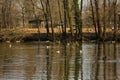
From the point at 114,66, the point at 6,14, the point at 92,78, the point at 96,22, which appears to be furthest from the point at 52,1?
the point at 92,78

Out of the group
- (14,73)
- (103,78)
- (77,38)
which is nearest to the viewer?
(103,78)

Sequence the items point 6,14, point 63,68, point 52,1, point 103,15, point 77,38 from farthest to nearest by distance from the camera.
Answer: point 6,14, point 52,1, point 103,15, point 77,38, point 63,68

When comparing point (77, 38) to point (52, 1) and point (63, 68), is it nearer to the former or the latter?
point (52, 1)

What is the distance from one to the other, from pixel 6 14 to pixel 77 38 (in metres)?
34.3

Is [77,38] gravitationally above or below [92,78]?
below

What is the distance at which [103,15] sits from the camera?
67.1 m

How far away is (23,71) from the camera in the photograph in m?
21.1

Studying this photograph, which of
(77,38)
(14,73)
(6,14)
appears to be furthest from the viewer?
(6,14)

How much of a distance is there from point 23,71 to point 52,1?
180ft

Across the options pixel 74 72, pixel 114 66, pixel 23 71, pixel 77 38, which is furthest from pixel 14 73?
pixel 77 38

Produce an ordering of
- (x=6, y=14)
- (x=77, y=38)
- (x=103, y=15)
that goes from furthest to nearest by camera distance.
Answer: (x=6, y=14), (x=103, y=15), (x=77, y=38)

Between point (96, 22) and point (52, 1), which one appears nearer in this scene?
point (96, 22)

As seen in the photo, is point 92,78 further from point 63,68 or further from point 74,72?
point 63,68

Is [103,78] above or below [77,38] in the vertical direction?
above
